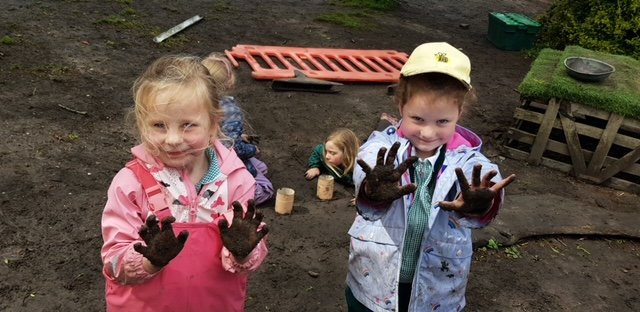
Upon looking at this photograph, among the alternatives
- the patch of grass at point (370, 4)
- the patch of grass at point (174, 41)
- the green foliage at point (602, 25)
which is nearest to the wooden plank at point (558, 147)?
the green foliage at point (602, 25)

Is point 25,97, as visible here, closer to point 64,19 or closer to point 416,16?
point 64,19

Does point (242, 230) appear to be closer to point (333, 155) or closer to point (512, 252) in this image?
point (512, 252)

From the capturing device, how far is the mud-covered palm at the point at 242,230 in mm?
2027

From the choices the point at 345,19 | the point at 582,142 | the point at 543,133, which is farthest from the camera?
the point at 345,19

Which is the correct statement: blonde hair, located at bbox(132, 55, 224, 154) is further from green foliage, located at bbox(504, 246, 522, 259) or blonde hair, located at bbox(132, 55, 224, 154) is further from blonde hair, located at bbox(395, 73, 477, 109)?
green foliage, located at bbox(504, 246, 522, 259)

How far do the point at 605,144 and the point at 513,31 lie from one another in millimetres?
5128

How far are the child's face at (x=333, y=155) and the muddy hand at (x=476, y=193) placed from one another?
3590 millimetres

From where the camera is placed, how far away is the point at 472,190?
7.23 ft

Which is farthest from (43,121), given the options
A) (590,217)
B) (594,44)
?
(594,44)

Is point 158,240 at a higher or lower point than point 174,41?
higher

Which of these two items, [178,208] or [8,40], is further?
[8,40]

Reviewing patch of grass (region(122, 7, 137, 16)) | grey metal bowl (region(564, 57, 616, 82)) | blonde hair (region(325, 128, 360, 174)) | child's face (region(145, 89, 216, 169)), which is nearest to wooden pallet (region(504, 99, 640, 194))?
grey metal bowl (region(564, 57, 616, 82))

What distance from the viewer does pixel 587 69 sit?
7.04m

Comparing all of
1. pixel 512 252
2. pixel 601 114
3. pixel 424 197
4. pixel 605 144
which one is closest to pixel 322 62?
pixel 601 114
